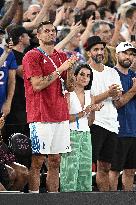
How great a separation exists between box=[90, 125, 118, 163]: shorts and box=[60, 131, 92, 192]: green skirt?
0.57 m

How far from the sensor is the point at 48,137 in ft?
34.1

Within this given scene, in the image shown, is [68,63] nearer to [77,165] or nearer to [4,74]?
[4,74]

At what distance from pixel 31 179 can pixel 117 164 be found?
1.67 m

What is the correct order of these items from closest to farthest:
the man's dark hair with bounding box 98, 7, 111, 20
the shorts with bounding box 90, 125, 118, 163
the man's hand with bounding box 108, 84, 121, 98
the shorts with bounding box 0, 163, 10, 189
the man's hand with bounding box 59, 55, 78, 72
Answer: the shorts with bounding box 0, 163, 10, 189 < the man's hand with bounding box 59, 55, 78, 72 < the man's hand with bounding box 108, 84, 121, 98 < the shorts with bounding box 90, 125, 118, 163 < the man's dark hair with bounding box 98, 7, 111, 20

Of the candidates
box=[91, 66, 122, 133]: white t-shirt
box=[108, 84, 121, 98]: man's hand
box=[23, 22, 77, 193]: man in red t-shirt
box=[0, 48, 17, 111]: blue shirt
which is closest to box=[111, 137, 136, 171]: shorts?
box=[91, 66, 122, 133]: white t-shirt

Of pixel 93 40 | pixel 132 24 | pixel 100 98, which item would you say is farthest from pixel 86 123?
pixel 132 24

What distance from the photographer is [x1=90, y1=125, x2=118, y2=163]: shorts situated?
38.0ft

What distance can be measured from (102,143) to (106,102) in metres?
0.53

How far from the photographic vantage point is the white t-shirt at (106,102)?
11578 mm

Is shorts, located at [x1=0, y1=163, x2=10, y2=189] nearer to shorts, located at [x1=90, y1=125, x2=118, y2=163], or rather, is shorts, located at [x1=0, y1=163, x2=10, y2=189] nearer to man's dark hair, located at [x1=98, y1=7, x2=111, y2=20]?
shorts, located at [x1=90, y1=125, x2=118, y2=163]

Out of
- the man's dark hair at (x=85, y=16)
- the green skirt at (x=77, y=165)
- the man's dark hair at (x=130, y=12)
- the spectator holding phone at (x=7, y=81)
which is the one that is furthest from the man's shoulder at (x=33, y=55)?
the man's dark hair at (x=130, y=12)

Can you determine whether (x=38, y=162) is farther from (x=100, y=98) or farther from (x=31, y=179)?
(x=100, y=98)

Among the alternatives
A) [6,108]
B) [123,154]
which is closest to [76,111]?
[6,108]

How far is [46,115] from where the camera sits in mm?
10344
